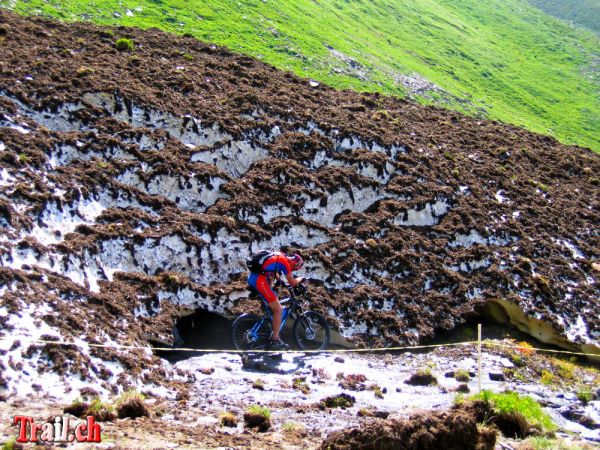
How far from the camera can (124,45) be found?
2800cm

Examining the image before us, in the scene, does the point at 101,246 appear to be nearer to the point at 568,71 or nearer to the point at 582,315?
the point at 582,315

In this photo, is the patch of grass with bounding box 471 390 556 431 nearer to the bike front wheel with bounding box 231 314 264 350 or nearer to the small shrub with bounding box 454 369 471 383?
the small shrub with bounding box 454 369 471 383

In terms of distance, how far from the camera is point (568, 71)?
95688 mm

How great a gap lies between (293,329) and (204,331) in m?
2.60

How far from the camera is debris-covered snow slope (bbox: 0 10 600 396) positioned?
15.1m

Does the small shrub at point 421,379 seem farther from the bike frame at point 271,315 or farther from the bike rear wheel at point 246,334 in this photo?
the bike rear wheel at point 246,334

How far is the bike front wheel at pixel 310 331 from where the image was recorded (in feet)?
56.8

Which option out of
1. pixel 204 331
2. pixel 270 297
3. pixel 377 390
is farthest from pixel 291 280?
pixel 377 390

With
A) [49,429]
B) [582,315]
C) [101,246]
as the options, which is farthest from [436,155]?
[49,429]

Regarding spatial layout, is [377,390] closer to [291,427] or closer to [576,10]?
[291,427]

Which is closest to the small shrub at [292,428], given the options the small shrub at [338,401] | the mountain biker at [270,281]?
the small shrub at [338,401]

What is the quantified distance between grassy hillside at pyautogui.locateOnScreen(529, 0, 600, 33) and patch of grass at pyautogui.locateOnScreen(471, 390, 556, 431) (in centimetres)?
14265

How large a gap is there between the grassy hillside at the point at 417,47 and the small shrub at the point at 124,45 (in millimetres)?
12523

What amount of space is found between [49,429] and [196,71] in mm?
21637
